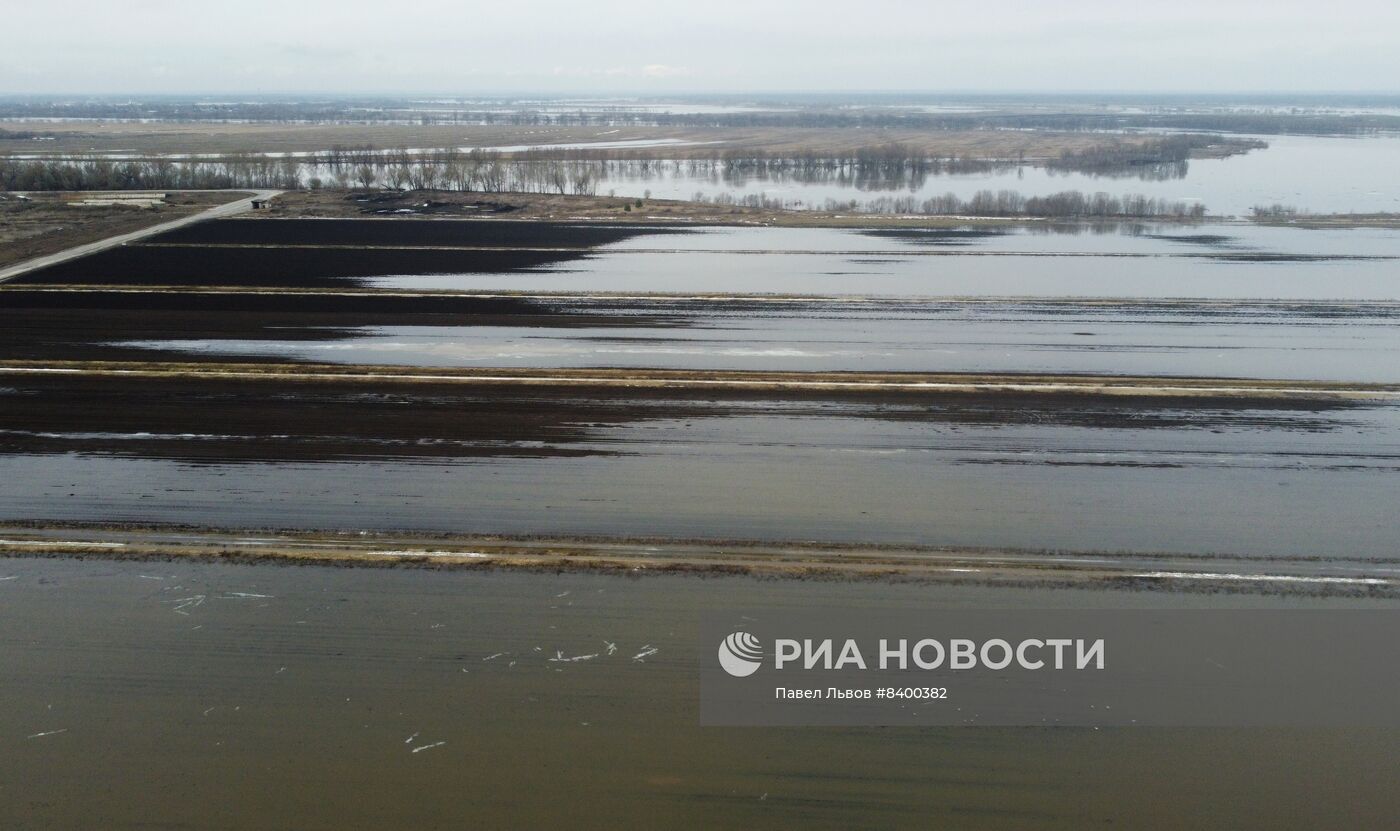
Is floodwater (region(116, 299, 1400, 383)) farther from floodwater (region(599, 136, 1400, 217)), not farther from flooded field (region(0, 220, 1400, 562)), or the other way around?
floodwater (region(599, 136, 1400, 217))

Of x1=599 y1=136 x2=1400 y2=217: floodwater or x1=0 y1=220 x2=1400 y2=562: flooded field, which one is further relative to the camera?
x1=599 y1=136 x2=1400 y2=217: floodwater

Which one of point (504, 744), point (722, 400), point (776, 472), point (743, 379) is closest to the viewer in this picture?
point (504, 744)
